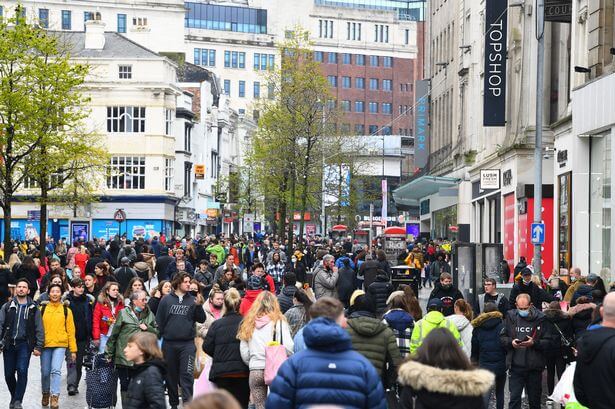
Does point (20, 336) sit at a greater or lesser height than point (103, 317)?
lesser

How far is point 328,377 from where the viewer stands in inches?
347

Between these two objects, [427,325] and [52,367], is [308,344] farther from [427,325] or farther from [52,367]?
[52,367]

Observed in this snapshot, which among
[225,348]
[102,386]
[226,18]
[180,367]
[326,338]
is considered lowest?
[102,386]

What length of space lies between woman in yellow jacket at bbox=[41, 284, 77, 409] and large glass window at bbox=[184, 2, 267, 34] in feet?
436

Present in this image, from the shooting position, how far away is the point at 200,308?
1716 centimetres

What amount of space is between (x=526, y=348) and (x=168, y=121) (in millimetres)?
70898

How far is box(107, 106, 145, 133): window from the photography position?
84688 mm

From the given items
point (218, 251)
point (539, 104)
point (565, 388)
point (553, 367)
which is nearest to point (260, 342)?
point (565, 388)

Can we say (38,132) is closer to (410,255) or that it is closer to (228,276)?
(410,255)

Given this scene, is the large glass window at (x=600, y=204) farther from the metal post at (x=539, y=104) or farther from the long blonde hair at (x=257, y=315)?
the long blonde hair at (x=257, y=315)

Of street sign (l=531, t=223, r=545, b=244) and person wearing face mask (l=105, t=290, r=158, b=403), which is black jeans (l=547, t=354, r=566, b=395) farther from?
street sign (l=531, t=223, r=545, b=244)

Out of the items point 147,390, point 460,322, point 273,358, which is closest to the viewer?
point 147,390

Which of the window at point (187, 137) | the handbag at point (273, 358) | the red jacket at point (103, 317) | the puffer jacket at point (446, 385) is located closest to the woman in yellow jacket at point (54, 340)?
the red jacket at point (103, 317)

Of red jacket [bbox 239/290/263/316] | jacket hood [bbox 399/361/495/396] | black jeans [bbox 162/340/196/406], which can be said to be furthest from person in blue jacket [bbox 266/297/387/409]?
red jacket [bbox 239/290/263/316]
